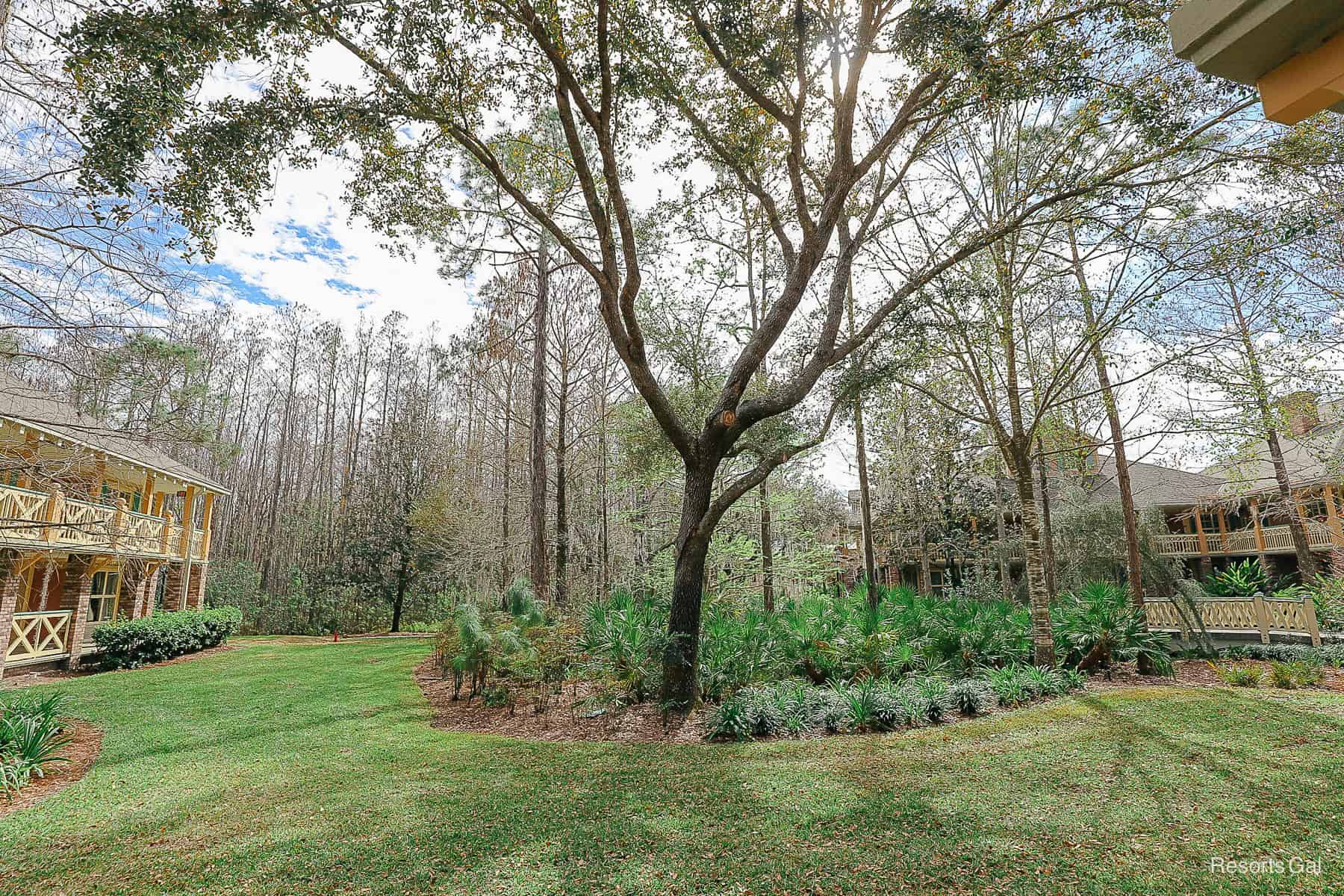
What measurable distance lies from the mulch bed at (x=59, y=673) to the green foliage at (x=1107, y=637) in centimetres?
1702

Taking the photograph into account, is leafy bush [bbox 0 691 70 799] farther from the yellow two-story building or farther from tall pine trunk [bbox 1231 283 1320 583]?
tall pine trunk [bbox 1231 283 1320 583]

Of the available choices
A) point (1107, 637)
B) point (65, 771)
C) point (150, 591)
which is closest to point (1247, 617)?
point (1107, 637)

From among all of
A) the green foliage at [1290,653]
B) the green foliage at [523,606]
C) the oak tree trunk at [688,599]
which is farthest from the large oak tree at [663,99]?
the green foliage at [1290,653]

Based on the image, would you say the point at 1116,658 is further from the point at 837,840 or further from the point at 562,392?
the point at 562,392

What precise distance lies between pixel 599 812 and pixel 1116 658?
9162 millimetres

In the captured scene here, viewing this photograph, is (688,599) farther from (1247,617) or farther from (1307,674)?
(1247,617)

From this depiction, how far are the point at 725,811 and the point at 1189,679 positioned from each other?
351 inches

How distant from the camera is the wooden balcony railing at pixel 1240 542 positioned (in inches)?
747

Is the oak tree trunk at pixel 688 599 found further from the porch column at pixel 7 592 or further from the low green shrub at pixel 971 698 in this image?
the porch column at pixel 7 592

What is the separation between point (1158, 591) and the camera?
18.0 m

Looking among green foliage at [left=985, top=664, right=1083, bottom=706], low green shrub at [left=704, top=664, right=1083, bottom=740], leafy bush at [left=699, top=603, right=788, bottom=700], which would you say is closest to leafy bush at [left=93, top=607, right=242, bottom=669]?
leafy bush at [left=699, top=603, right=788, bottom=700]

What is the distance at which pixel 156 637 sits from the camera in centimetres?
1396

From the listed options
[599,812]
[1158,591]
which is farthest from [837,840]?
[1158,591]

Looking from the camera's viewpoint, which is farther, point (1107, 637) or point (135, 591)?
point (135, 591)
